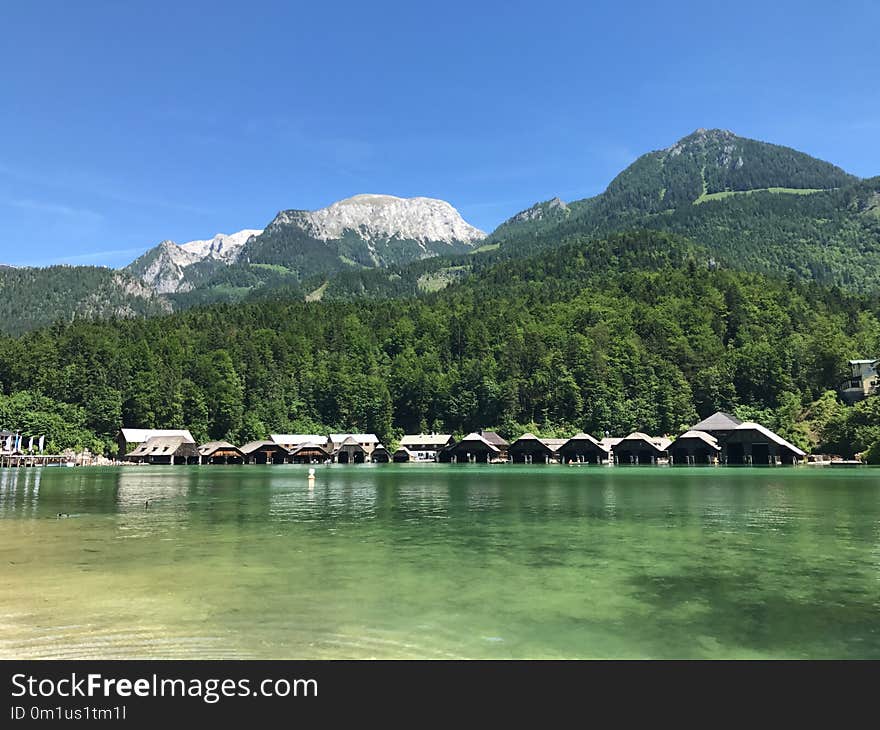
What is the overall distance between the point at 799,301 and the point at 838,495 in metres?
136

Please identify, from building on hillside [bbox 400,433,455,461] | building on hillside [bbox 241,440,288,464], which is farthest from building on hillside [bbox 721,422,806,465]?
building on hillside [bbox 241,440,288,464]

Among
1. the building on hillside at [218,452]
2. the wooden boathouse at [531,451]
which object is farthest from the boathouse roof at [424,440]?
the building on hillside at [218,452]

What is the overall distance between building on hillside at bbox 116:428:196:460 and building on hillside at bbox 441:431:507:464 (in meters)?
52.2

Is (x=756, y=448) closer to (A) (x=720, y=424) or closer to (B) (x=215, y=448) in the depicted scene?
(A) (x=720, y=424)

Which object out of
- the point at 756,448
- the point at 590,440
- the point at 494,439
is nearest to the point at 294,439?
the point at 494,439

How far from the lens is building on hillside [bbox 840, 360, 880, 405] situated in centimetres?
11381

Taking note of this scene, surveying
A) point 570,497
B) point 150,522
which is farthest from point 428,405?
point 150,522

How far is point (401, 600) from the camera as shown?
1307cm

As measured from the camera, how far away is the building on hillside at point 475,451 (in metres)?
124

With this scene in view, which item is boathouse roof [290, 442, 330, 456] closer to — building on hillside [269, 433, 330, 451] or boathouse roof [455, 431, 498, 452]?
building on hillside [269, 433, 330, 451]

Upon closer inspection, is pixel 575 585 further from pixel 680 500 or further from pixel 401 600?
pixel 680 500

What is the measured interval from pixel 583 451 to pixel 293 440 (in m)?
60.2

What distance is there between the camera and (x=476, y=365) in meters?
148
